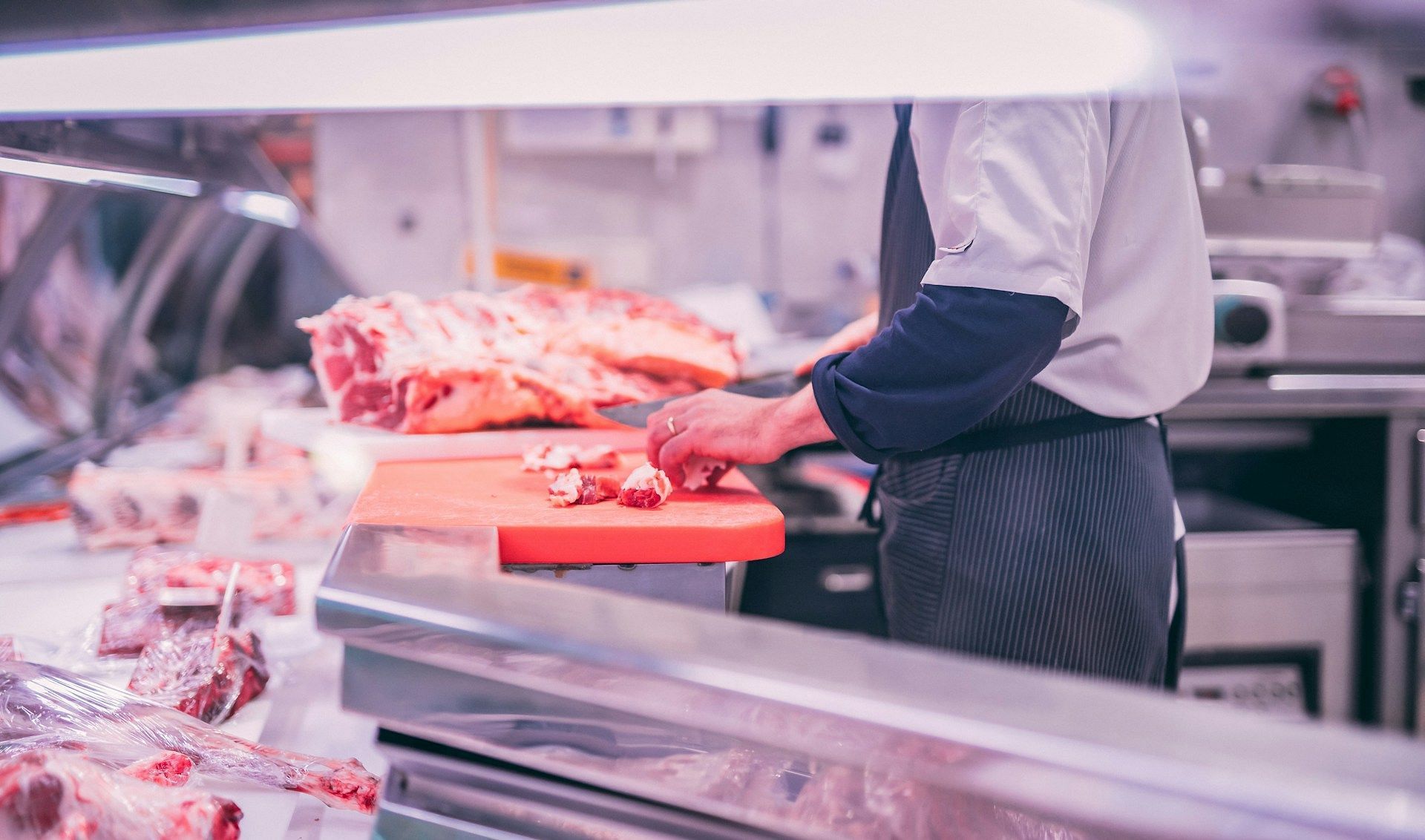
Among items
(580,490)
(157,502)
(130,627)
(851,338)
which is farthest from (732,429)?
(157,502)

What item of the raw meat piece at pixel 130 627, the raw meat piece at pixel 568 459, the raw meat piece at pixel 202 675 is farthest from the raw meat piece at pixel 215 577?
the raw meat piece at pixel 568 459

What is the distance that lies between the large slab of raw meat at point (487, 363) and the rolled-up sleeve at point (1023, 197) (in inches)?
30.7

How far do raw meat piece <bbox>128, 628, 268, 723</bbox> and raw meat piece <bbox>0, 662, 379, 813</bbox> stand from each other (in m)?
0.07

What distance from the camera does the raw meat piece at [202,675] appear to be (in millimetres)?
1067

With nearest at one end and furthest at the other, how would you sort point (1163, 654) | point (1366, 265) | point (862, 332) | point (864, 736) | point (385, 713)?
point (864, 736)
point (385, 713)
point (1163, 654)
point (862, 332)
point (1366, 265)

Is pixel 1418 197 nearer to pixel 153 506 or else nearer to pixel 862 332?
pixel 862 332

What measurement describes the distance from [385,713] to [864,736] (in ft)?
1.33

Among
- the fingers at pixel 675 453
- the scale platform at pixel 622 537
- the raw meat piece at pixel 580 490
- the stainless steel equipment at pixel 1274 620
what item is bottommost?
the stainless steel equipment at pixel 1274 620

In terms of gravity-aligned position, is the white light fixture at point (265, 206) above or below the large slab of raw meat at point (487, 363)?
above

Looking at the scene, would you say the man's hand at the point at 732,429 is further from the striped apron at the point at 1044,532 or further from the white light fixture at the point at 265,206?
the white light fixture at the point at 265,206

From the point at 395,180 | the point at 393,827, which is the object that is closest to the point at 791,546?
the point at 393,827

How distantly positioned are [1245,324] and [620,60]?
2.11 metres

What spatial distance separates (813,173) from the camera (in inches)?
184

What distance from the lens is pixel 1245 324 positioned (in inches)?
91.5
